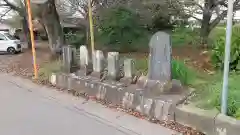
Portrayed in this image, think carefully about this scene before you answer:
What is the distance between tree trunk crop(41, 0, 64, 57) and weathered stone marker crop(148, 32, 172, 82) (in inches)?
302

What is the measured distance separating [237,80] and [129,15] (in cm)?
732

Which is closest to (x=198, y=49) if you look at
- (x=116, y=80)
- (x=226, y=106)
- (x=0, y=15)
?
(x=116, y=80)

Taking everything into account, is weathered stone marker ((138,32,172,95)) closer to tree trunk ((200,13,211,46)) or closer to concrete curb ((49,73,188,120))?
concrete curb ((49,73,188,120))

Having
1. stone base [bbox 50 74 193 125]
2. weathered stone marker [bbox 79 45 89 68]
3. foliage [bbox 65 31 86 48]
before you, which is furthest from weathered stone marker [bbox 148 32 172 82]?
foliage [bbox 65 31 86 48]

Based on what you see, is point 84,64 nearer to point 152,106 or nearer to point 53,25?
point 152,106

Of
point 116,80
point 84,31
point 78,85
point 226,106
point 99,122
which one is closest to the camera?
point 226,106

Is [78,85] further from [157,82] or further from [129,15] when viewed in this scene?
[129,15]

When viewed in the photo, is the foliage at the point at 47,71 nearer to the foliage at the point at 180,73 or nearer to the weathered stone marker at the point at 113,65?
the weathered stone marker at the point at 113,65

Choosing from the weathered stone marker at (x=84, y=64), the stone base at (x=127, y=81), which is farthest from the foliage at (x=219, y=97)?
the weathered stone marker at (x=84, y=64)

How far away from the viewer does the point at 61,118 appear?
641 cm

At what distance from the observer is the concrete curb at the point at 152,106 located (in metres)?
4.81

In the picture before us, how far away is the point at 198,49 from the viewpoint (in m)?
12.5

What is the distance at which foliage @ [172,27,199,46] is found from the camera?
1445 cm

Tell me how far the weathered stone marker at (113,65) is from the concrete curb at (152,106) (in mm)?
Answer: 238
